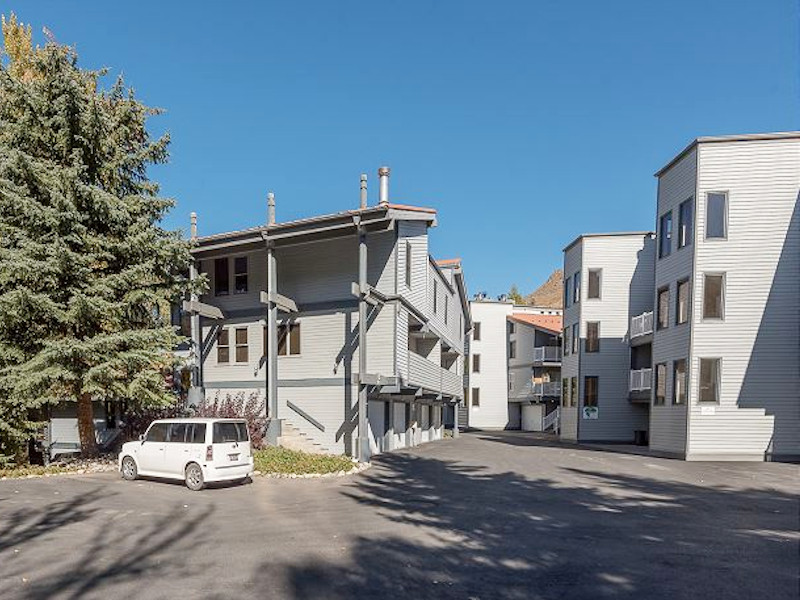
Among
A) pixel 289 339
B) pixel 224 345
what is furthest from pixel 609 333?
pixel 224 345

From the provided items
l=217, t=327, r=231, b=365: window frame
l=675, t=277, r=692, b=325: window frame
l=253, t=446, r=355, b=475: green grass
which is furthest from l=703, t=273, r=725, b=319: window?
l=217, t=327, r=231, b=365: window frame

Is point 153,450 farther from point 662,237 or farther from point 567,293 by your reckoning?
point 567,293

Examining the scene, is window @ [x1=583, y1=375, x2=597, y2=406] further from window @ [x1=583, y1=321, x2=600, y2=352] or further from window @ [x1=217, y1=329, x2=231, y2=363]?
window @ [x1=217, y1=329, x2=231, y2=363]

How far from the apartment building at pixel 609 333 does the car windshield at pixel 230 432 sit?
2399cm

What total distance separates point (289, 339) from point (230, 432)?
878 cm

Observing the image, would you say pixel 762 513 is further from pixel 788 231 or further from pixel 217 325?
pixel 217 325

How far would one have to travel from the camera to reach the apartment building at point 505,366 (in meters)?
50.8

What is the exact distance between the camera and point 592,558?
8477 mm

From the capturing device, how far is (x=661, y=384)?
2538 centimetres

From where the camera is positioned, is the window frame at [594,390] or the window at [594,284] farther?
the window at [594,284]

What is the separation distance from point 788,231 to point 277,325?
21.4 metres

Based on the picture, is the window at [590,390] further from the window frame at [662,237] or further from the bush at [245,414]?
the bush at [245,414]

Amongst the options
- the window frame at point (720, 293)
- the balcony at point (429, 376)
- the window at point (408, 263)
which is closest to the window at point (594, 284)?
the balcony at point (429, 376)

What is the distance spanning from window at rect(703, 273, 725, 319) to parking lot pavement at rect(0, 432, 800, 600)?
774 centimetres
